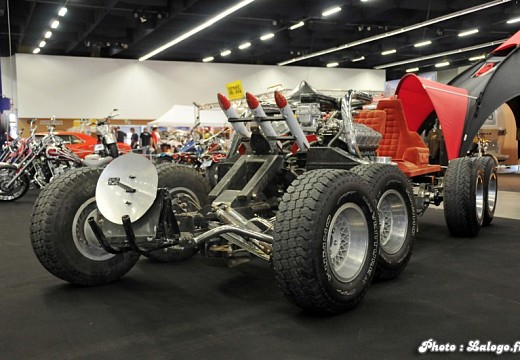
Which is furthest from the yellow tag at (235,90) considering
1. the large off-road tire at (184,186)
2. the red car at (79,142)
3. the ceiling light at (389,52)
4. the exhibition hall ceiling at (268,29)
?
the large off-road tire at (184,186)

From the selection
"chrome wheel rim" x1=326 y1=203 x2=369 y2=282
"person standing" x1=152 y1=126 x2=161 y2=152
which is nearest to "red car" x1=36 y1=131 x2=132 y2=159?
"person standing" x1=152 y1=126 x2=161 y2=152

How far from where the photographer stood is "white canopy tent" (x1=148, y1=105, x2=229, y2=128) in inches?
663

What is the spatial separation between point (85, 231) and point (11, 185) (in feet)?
24.2

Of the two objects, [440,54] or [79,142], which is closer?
[79,142]

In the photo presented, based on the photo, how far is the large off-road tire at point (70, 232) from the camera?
3.43 metres

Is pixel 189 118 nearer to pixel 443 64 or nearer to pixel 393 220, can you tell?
pixel 443 64

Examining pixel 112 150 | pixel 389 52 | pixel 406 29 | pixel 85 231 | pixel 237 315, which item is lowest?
pixel 237 315

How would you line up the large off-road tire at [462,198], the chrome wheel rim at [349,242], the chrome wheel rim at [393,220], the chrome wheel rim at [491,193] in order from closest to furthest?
the chrome wheel rim at [349,242] → the chrome wheel rim at [393,220] → the large off-road tire at [462,198] → the chrome wheel rim at [491,193]

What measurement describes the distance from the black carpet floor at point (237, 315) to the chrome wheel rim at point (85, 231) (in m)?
0.29

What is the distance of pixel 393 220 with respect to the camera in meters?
4.04

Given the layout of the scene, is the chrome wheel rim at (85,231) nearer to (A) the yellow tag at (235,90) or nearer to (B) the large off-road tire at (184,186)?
(B) the large off-road tire at (184,186)

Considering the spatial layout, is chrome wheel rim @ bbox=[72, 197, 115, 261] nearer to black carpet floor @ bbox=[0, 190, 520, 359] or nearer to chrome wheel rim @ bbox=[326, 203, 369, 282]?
black carpet floor @ bbox=[0, 190, 520, 359]

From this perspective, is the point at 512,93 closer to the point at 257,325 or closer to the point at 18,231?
the point at 257,325

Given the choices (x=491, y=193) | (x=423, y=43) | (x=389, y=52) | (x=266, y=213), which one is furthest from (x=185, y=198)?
(x=389, y=52)
